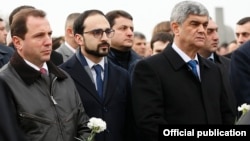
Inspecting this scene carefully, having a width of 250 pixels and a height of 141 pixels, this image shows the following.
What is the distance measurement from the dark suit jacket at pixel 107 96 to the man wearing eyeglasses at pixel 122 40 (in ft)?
4.42

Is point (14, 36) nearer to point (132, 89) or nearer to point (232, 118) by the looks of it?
point (132, 89)

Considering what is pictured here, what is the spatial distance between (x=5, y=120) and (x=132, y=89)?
4.88 feet

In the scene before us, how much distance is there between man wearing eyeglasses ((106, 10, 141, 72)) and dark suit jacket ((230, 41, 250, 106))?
1214mm

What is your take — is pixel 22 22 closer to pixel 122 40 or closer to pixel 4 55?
pixel 4 55

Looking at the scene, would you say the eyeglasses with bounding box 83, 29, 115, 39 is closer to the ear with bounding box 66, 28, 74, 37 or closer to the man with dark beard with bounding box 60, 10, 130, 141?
the man with dark beard with bounding box 60, 10, 130, 141

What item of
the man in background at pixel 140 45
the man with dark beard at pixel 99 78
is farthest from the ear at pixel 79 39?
the man in background at pixel 140 45

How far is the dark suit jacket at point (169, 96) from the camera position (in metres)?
6.75

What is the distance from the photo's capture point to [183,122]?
677 cm

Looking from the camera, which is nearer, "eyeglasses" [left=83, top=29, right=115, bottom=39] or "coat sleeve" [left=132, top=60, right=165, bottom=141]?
"coat sleeve" [left=132, top=60, right=165, bottom=141]

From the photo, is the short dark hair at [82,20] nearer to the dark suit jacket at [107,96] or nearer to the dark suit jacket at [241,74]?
the dark suit jacket at [107,96]

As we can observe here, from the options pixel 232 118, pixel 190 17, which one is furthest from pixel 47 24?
pixel 232 118

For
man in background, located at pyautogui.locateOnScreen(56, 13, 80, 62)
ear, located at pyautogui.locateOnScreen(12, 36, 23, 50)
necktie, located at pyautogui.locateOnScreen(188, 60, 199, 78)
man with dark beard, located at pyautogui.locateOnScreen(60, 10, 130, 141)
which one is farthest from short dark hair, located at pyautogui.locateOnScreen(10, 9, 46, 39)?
man in background, located at pyautogui.locateOnScreen(56, 13, 80, 62)

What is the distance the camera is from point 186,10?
23.2 ft

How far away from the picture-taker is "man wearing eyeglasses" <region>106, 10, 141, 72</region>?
8.88 meters
